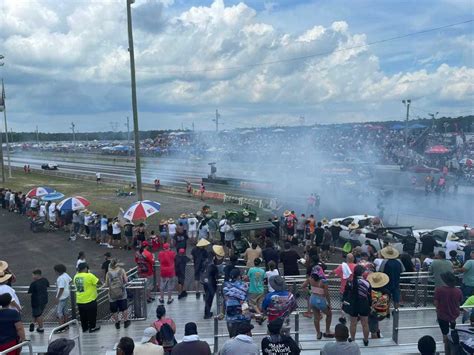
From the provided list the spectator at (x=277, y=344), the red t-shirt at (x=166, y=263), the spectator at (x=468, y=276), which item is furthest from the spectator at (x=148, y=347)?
the spectator at (x=468, y=276)

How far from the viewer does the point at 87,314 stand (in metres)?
9.49

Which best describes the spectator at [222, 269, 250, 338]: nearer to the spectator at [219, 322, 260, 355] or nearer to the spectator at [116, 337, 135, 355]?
the spectator at [219, 322, 260, 355]

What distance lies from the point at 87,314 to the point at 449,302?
700 cm

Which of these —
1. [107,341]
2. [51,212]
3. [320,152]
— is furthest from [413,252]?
[320,152]

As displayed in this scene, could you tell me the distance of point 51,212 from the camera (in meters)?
23.2

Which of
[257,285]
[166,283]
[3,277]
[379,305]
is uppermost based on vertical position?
[3,277]

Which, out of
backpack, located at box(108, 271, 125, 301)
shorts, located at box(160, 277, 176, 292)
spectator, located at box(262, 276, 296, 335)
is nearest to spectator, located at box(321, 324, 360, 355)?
spectator, located at box(262, 276, 296, 335)

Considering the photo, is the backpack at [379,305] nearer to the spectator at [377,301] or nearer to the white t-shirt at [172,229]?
the spectator at [377,301]

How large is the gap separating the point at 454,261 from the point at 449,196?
2271cm

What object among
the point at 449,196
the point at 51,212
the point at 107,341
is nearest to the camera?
the point at 107,341

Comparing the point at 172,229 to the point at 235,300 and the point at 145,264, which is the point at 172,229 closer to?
the point at 145,264

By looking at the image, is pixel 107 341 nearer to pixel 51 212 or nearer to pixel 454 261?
pixel 454 261

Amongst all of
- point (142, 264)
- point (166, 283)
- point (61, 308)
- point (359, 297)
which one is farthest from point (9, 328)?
point (359, 297)

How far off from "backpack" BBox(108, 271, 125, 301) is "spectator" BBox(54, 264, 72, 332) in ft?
3.30
